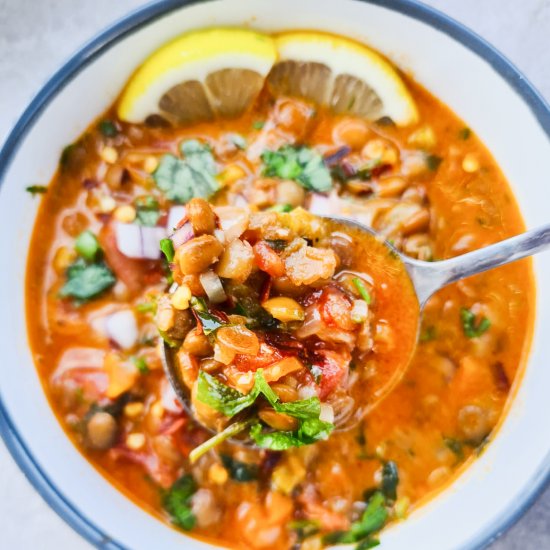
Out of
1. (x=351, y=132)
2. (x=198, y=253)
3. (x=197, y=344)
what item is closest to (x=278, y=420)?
(x=197, y=344)

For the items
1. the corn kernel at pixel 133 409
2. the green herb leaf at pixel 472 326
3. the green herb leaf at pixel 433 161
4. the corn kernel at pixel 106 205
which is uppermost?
the corn kernel at pixel 106 205

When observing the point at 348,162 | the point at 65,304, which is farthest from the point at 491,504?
the point at 65,304

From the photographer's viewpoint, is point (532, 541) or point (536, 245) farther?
point (532, 541)

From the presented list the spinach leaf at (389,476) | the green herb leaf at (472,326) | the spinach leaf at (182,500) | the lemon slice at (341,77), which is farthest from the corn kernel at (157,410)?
the lemon slice at (341,77)

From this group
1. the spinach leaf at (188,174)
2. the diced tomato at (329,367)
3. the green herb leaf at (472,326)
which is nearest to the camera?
the diced tomato at (329,367)

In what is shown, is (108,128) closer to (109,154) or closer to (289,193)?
(109,154)

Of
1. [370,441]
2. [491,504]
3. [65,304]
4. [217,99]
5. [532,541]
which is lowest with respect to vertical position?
[532,541]

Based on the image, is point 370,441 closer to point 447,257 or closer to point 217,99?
point 447,257

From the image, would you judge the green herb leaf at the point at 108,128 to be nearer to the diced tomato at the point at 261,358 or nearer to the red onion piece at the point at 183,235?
the red onion piece at the point at 183,235
